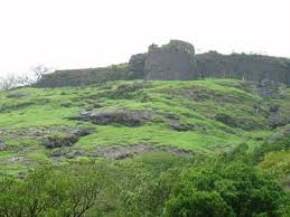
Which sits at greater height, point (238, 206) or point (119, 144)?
point (238, 206)

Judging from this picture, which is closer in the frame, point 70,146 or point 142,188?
point 142,188

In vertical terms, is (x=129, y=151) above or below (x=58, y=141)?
below

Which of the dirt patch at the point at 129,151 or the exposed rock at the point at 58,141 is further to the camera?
the exposed rock at the point at 58,141

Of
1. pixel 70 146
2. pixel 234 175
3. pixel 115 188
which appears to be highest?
pixel 234 175

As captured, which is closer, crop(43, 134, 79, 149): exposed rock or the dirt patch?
the dirt patch

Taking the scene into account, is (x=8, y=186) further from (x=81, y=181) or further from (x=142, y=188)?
(x=142, y=188)

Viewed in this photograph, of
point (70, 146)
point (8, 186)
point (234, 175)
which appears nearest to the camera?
point (234, 175)

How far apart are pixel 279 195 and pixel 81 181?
88.3 ft

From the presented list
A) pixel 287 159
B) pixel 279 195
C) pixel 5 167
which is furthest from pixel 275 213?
pixel 5 167

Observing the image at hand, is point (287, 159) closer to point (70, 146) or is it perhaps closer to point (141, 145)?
point (141, 145)

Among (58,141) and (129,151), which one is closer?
(129,151)

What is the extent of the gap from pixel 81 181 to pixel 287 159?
27467 millimetres

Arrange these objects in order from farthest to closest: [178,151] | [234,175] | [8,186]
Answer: [178,151] → [8,186] → [234,175]

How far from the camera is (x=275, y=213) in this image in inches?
2707
